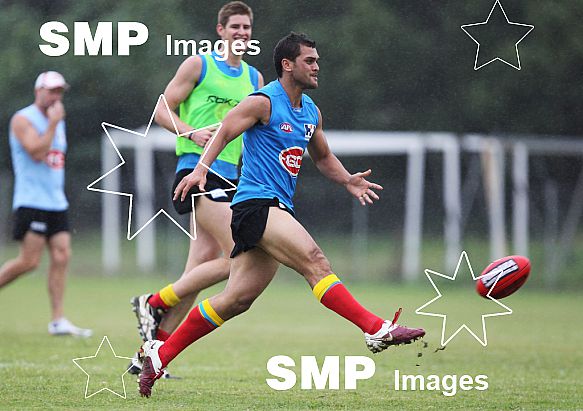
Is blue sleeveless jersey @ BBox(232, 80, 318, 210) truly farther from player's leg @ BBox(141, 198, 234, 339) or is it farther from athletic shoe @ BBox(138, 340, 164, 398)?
athletic shoe @ BBox(138, 340, 164, 398)

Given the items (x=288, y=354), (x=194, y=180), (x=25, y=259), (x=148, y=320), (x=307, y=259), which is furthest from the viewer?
(x=25, y=259)

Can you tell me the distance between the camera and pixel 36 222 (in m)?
9.87

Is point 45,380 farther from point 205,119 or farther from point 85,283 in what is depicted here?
point 85,283

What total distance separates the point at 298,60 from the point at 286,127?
1.18 feet

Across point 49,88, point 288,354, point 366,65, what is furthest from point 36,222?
point 366,65

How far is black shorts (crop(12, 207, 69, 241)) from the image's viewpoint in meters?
9.88

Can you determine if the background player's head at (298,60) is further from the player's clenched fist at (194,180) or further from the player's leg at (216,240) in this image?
the player's leg at (216,240)

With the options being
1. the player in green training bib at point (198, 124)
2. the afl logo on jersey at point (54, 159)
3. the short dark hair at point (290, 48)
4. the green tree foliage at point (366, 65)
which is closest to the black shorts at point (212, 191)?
the player in green training bib at point (198, 124)

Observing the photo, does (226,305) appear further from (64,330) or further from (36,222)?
(36,222)

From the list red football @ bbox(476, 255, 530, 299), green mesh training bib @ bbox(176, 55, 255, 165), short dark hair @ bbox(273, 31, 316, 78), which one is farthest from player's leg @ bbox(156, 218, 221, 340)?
red football @ bbox(476, 255, 530, 299)

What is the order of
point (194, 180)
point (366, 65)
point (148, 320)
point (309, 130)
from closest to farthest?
point (194, 180), point (309, 130), point (148, 320), point (366, 65)

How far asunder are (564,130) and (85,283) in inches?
334

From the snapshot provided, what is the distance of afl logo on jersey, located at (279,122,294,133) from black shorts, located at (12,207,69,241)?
4621 millimetres

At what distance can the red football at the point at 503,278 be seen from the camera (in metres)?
5.99
